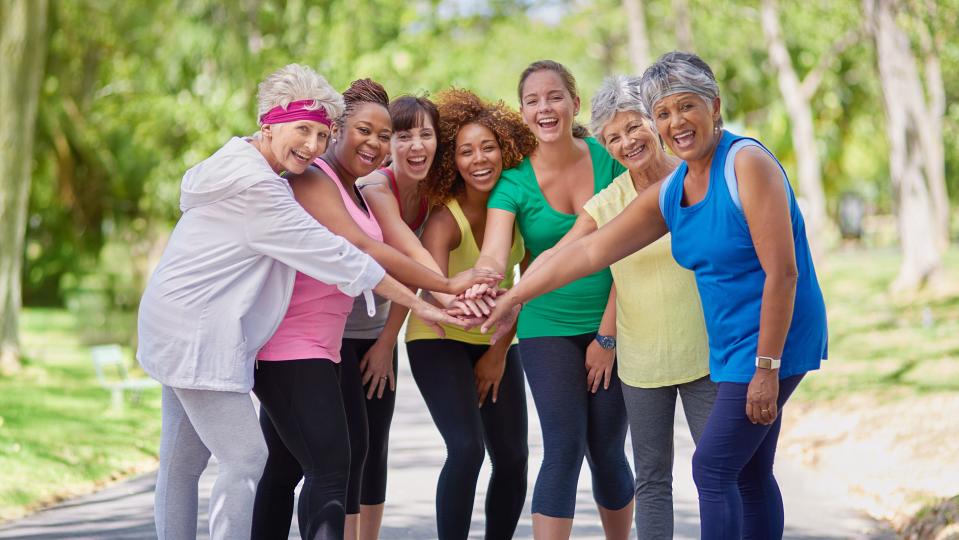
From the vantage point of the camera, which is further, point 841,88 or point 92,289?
point 841,88

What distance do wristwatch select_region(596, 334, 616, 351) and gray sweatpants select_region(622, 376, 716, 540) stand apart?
0.73ft

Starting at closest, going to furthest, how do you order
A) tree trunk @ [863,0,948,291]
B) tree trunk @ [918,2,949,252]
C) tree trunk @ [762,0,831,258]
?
tree trunk @ [863,0,948,291] → tree trunk @ [918,2,949,252] → tree trunk @ [762,0,831,258]

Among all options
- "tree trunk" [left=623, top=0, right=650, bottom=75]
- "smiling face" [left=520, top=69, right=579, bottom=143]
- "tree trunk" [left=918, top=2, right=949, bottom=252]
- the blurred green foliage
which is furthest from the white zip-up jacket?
"tree trunk" [left=918, top=2, right=949, bottom=252]

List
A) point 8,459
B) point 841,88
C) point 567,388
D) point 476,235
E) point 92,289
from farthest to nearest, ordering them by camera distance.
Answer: point 841,88
point 92,289
point 8,459
point 476,235
point 567,388

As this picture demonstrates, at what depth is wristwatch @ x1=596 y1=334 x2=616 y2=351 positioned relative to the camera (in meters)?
5.30

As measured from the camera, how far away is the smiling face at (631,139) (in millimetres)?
5094

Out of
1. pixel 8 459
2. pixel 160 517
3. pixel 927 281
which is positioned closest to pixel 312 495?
pixel 160 517

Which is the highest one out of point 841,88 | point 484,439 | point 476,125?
point 841,88

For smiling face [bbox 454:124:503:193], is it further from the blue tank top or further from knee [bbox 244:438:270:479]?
knee [bbox 244:438:270:479]

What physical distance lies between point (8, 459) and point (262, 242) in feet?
17.7

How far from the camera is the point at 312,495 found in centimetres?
476

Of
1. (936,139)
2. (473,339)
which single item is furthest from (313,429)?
(936,139)

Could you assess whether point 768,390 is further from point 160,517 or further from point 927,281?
point 927,281

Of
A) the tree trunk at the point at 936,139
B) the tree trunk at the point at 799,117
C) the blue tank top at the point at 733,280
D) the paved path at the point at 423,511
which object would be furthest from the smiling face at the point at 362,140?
the tree trunk at the point at 799,117
